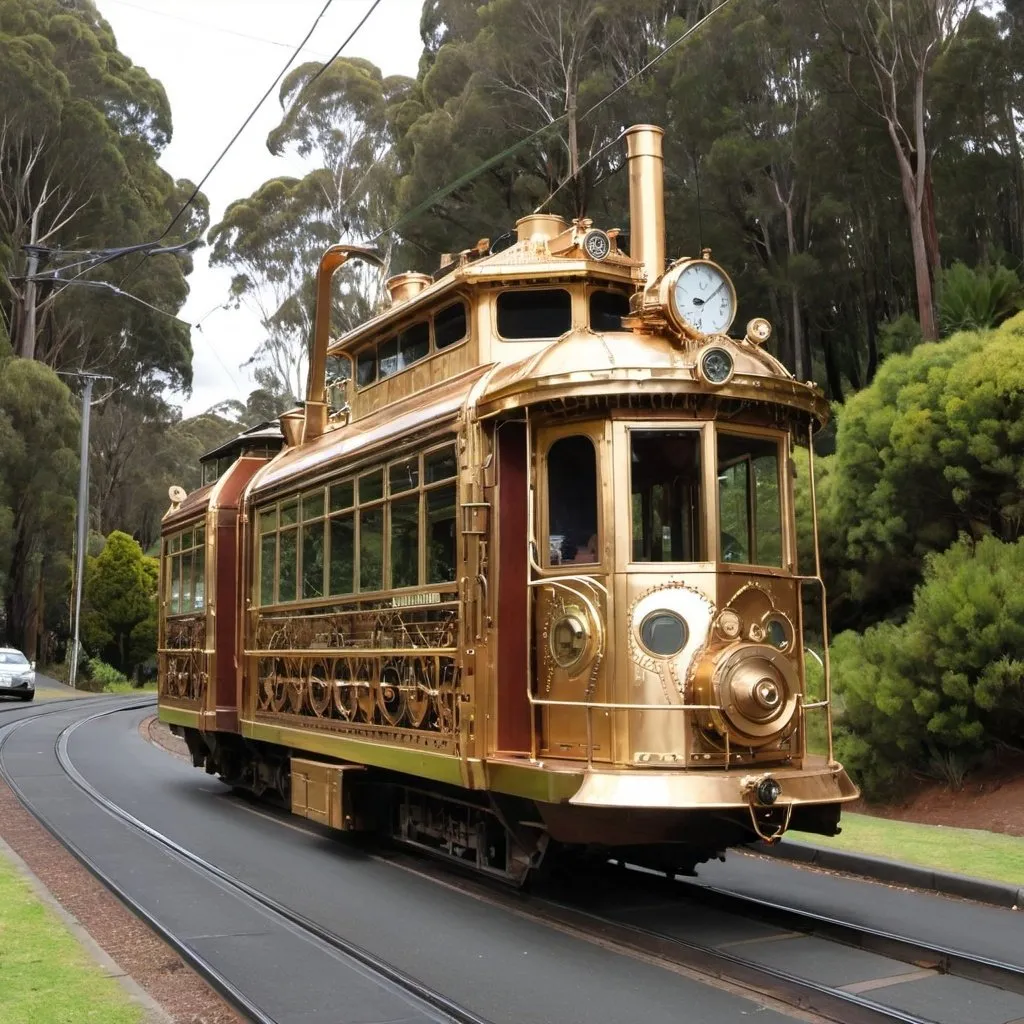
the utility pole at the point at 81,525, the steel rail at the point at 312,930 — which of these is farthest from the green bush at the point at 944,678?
the utility pole at the point at 81,525

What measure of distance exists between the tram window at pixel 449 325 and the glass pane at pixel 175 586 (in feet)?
20.3

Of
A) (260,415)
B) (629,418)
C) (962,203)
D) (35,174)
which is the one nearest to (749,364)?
(629,418)

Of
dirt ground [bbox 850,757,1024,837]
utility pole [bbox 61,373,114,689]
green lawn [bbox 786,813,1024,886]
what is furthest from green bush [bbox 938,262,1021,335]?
utility pole [bbox 61,373,114,689]

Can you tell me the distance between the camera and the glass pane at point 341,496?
10.2m

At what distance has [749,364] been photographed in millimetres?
8023

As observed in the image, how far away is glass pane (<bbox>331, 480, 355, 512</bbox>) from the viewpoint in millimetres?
10241

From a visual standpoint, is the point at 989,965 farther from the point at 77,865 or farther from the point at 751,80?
the point at 751,80

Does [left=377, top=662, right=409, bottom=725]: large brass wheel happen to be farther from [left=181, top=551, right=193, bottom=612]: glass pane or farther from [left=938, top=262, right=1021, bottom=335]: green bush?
[left=938, top=262, right=1021, bottom=335]: green bush

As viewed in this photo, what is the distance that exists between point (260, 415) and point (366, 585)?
138 ft

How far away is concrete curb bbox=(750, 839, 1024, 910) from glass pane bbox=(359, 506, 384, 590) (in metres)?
3.63

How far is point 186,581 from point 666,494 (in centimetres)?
842

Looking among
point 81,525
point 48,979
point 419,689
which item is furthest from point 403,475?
point 81,525

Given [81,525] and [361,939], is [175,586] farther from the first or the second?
[81,525]

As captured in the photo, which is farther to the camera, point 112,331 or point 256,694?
point 112,331
